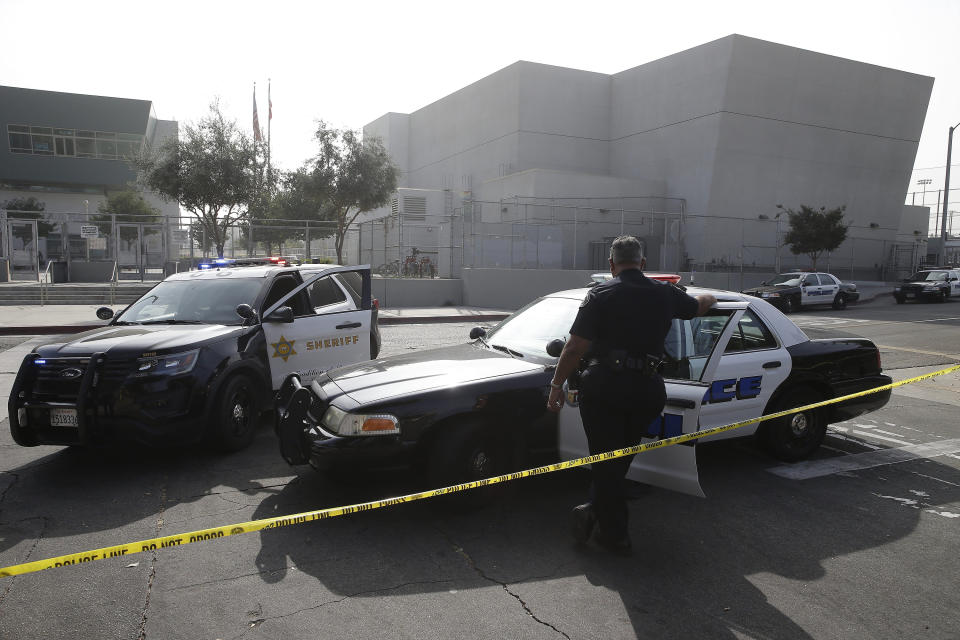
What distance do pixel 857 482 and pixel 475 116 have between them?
39233mm

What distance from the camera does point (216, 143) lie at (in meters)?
24.8

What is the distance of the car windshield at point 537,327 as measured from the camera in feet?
16.9

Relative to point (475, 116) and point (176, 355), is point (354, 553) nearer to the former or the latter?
point (176, 355)

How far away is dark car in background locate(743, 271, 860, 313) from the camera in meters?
23.1

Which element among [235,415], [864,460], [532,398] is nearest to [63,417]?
[235,415]

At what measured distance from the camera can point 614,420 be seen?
12.1 feet

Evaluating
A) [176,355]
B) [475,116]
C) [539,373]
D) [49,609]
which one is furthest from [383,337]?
[475,116]

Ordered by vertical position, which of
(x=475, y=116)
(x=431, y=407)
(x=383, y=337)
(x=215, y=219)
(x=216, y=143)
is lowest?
(x=383, y=337)

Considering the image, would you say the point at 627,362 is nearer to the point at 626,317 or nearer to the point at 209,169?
the point at 626,317

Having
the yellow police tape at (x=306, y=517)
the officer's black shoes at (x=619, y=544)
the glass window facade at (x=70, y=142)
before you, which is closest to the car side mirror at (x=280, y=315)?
the yellow police tape at (x=306, y=517)

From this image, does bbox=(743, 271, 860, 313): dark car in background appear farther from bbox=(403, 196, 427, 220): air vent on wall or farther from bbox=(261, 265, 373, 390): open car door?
bbox=(403, 196, 427, 220): air vent on wall

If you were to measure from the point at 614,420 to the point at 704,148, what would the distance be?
109 ft

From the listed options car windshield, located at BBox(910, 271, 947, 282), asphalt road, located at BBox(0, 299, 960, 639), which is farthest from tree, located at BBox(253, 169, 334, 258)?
car windshield, located at BBox(910, 271, 947, 282)

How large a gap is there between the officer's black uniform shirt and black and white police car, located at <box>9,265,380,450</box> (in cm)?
336
